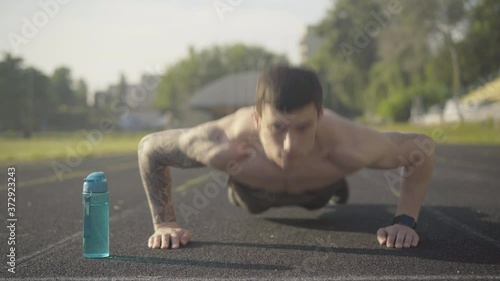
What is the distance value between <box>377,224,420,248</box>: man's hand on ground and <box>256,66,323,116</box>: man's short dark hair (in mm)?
1101

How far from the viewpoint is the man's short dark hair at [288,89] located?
306 centimetres

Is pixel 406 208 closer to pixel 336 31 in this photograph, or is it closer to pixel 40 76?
pixel 40 76

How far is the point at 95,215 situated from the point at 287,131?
4.42ft

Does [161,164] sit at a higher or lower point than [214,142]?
lower

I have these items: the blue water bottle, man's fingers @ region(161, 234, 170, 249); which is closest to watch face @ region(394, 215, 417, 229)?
man's fingers @ region(161, 234, 170, 249)

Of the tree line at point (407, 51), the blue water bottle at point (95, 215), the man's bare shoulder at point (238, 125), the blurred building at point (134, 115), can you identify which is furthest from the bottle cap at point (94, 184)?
the blurred building at point (134, 115)

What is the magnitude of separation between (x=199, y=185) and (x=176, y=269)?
5654 millimetres

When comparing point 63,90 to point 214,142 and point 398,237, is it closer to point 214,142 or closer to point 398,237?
point 214,142

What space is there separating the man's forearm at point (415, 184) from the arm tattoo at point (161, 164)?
5.05ft

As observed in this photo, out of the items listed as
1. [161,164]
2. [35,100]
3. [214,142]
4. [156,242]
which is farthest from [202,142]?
[35,100]

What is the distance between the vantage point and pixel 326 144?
12.1 ft

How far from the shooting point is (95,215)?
10.9 feet

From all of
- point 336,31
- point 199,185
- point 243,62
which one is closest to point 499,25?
point 336,31

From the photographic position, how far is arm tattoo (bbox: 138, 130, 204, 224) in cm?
362
